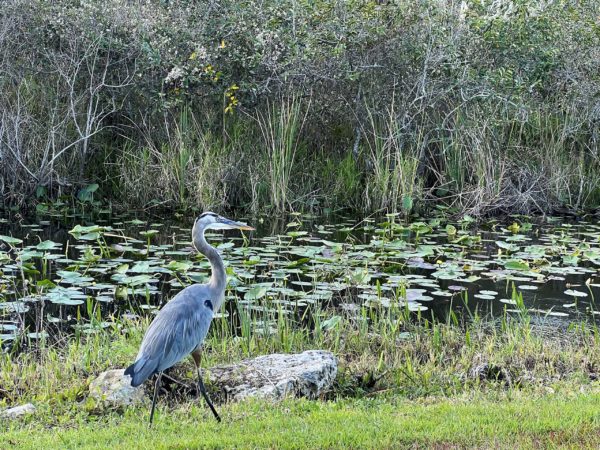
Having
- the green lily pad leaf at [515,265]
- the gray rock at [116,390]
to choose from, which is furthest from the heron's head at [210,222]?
the green lily pad leaf at [515,265]

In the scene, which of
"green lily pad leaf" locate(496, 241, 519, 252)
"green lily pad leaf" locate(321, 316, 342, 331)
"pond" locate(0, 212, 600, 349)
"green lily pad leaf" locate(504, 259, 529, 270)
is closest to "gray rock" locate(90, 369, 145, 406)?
"pond" locate(0, 212, 600, 349)

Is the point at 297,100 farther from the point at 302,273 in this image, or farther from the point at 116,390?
the point at 116,390

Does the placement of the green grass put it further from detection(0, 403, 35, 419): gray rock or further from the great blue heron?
the great blue heron

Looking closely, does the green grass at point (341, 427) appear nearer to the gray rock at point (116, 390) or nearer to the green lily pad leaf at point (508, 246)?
the gray rock at point (116, 390)

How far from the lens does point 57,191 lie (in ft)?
44.9

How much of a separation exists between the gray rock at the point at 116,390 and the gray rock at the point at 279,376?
58 cm

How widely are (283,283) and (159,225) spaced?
12.4 ft

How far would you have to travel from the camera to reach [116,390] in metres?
5.81

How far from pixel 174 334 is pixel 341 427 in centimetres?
116

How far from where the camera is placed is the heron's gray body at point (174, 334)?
525cm

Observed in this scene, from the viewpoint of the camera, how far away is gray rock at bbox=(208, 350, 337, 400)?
5.88 metres

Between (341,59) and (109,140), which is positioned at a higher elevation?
(341,59)

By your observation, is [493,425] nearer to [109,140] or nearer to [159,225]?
[159,225]

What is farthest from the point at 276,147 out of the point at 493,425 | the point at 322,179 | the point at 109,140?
the point at 493,425
